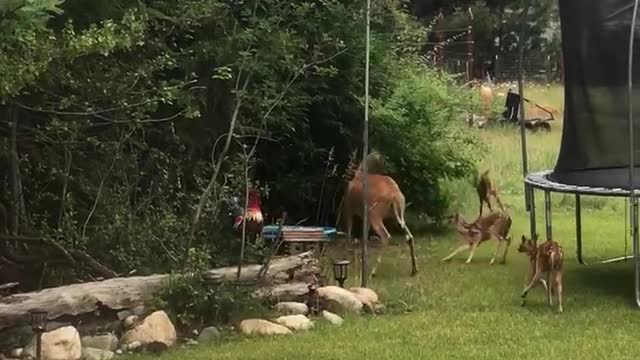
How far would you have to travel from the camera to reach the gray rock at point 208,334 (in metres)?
6.44

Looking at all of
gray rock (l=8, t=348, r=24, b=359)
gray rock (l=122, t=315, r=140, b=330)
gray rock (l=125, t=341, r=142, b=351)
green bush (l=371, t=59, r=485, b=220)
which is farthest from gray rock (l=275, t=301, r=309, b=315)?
green bush (l=371, t=59, r=485, b=220)

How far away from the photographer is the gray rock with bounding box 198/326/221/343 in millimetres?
6437

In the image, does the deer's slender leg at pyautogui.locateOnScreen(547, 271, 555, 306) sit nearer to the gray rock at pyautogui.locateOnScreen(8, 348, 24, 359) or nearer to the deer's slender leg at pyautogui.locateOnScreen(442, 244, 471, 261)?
the deer's slender leg at pyautogui.locateOnScreen(442, 244, 471, 261)

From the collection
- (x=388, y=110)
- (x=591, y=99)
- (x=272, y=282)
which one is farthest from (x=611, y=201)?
(x=272, y=282)

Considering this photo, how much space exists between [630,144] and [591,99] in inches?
45.5

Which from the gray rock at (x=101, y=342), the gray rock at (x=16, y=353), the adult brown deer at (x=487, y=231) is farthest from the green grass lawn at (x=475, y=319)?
the gray rock at (x=16, y=353)

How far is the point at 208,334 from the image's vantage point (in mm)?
6488

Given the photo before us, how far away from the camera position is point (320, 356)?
19.5 feet

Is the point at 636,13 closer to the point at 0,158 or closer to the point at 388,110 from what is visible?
the point at 388,110

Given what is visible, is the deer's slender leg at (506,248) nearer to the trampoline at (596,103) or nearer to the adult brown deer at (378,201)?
the trampoline at (596,103)

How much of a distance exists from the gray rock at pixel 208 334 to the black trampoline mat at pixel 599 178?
3313 millimetres

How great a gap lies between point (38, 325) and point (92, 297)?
610 mm

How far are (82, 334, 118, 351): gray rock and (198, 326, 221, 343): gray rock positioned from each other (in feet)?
1.70

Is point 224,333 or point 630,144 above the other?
point 630,144
